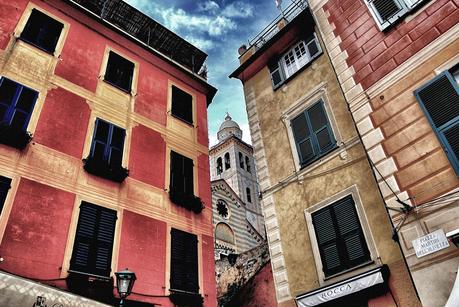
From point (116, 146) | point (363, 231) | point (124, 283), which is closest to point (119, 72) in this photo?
point (116, 146)

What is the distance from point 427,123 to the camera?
6852 mm

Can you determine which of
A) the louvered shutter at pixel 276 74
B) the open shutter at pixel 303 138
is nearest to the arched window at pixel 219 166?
the louvered shutter at pixel 276 74

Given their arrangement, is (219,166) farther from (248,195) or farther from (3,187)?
(3,187)

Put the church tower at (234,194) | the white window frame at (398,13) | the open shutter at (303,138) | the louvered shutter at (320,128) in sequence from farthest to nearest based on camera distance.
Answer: the church tower at (234,194), the open shutter at (303,138), the louvered shutter at (320,128), the white window frame at (398,13)

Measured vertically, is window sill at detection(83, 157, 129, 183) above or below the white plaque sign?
above

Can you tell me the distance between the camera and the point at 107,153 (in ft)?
35.4

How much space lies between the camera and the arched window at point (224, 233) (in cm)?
3497

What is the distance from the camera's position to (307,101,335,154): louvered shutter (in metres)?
9.49

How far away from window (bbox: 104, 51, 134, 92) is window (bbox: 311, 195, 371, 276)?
817cm

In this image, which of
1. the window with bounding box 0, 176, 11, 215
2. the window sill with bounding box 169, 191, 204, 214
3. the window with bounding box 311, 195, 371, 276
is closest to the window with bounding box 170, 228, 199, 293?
the window sill with bounding box 169, 191, 204, 214

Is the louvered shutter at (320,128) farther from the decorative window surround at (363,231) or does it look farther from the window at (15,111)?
the window at (15,111)

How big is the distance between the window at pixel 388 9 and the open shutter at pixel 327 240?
4.69 meters

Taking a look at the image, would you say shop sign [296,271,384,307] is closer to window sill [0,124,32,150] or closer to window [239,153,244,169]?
window sill [0,124,32,150]

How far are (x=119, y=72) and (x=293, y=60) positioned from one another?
6.27m
